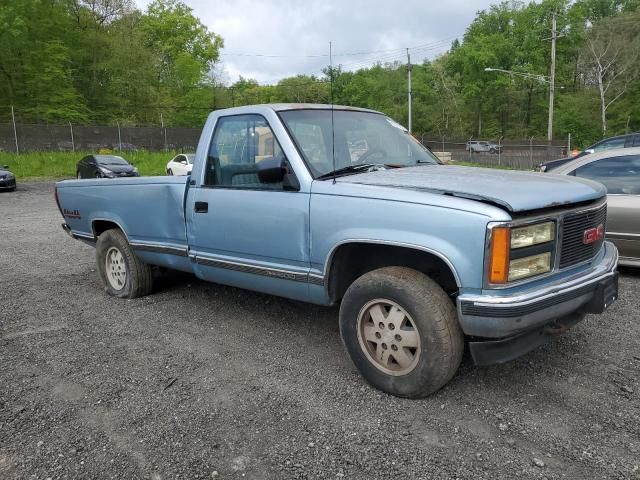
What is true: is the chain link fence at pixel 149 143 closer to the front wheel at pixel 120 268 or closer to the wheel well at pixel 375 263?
the front wheel at pixel 120 268

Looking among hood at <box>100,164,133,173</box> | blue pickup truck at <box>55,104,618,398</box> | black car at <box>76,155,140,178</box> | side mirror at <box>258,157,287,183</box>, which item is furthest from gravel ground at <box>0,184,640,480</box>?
hood at <box>100,164,133,173</box>

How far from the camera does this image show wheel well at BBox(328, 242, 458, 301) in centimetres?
332

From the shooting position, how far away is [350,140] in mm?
4137

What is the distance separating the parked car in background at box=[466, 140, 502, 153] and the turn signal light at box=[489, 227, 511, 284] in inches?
1554

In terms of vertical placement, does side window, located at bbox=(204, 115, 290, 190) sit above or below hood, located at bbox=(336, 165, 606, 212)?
above

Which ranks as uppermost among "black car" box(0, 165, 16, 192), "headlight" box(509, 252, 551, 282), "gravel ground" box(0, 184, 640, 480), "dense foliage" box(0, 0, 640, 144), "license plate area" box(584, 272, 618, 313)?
"dense foliage" box(0, 0, 640, 144)

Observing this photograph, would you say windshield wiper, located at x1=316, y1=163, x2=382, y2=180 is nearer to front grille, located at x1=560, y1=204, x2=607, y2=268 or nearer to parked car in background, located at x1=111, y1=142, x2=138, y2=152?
front grille, located at x1=560, y1=204, x2=607, y2=268

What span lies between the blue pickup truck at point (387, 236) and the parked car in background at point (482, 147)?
1497 inches

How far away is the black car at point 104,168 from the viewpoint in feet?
76.1

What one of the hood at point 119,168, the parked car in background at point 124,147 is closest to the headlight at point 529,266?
the hood at point 119,168

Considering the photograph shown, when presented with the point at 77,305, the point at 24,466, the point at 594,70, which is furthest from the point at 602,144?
the point at 594,70

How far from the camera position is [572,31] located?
2472 inches

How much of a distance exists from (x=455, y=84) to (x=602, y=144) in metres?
64.1

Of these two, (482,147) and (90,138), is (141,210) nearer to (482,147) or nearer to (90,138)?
(90,138)
